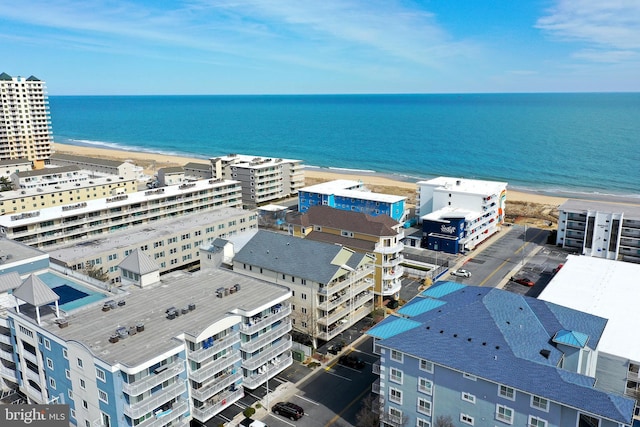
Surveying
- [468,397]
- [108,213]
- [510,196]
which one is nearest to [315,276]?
[468,397]

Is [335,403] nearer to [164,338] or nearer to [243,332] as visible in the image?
[243,332]

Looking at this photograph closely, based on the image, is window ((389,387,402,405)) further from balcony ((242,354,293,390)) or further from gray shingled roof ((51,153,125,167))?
gray shingled roof ((51,153,125,167))

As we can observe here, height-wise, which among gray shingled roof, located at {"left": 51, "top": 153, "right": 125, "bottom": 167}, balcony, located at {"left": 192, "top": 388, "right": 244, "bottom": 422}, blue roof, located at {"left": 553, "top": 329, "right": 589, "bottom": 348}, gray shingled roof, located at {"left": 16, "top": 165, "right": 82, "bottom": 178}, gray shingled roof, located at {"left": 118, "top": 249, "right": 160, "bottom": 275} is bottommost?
balcony, located at {"left": 192, "top": 388, "right": 244, "bottom": 422}

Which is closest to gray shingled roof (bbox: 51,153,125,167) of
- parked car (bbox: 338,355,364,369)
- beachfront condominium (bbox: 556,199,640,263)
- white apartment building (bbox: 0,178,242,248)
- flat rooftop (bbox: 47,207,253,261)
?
white apartment building (bbox: 0,178,242,248)

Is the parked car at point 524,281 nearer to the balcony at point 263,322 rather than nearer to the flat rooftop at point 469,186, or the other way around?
the flat rooftop at point 469,186

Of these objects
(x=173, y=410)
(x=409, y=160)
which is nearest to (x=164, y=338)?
(x=173, y=410)
